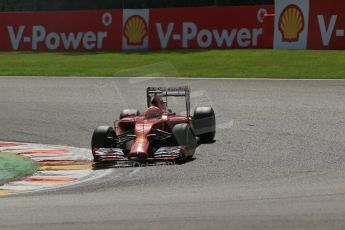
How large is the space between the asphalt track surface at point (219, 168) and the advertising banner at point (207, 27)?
7.89 meters

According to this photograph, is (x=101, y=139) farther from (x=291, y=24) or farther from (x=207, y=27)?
(x=207, y=27)

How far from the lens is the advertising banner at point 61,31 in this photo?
29.4 m

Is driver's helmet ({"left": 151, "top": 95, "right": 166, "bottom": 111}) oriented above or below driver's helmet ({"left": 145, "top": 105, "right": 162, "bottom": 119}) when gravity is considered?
above

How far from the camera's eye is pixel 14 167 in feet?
34.0

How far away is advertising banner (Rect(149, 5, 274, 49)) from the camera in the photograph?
26.5m

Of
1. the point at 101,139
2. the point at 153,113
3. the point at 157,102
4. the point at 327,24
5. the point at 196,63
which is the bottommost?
the point at 101,139

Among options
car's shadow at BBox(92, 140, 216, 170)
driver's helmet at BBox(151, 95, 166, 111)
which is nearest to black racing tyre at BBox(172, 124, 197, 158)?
car's shadow at BBox(92, 140, 216, 170)

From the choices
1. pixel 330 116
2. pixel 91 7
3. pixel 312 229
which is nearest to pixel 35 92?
pixel 330 116

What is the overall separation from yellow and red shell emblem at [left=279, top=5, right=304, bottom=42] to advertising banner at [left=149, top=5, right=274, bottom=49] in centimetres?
151

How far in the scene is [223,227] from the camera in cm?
608

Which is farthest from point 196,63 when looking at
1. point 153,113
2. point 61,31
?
point 153,113

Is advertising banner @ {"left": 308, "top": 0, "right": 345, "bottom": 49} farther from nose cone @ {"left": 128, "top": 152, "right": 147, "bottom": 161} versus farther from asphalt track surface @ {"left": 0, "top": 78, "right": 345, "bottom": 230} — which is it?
nose cone @ {"left": 128, "top": 152, "right": 147, "bottom": 161}

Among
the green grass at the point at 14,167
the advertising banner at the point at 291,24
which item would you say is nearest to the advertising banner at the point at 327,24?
the advertising banner at the point at 291,24

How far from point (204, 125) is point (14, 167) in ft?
9.99
